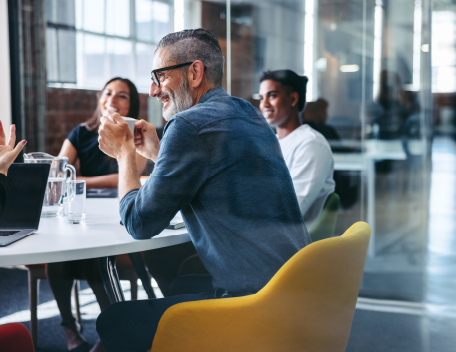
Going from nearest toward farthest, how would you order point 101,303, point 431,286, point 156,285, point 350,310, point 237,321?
point 237,321 < point 350,310 < point 101,303 < point 156,285 < point 431,286

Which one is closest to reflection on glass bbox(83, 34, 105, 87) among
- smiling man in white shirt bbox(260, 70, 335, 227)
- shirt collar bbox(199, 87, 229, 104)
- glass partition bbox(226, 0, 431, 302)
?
glass partition bbox(226, 0, 431, 302)

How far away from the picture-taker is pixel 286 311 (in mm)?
1104

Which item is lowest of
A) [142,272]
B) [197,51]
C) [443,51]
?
[142,272]

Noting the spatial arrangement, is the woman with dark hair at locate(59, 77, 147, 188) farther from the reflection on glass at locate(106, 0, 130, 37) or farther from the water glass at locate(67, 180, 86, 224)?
the water glass at locate(67, 180, 86, 224)

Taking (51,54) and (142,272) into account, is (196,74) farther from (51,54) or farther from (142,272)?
(51,54)

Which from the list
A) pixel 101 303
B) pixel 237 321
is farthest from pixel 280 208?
pixel 101 303

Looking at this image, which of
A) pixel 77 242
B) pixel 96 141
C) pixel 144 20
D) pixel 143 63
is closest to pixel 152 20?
pixel 144 20

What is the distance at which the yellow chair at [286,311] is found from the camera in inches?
42.7

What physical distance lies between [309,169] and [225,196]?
900 millimetres

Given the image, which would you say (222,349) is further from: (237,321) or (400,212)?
(400,212)

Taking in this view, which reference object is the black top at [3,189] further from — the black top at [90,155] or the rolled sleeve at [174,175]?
the black top at [90,155]

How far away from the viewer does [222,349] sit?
114 centimetres

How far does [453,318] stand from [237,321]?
1977 mm

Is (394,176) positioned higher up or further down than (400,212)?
higher up
